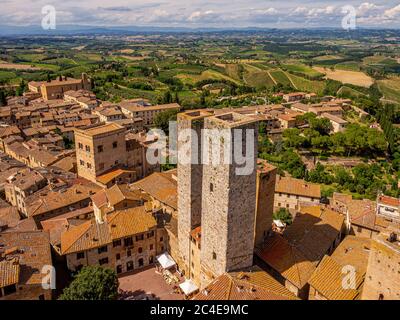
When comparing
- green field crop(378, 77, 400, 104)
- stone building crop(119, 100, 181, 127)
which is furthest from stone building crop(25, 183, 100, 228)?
green field crop(378, 77, 400, 104)

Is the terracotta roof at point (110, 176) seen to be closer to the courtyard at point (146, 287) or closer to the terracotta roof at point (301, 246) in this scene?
the courtyard at point (146, 287)

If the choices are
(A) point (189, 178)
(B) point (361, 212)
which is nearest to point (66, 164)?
(A) point (189, 178)

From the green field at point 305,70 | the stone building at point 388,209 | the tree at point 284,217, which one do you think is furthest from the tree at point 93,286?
the green field at point 305,70

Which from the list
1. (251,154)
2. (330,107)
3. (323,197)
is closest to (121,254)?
(251,154)

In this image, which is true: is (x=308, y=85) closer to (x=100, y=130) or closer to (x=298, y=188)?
(x=298, y=188)
